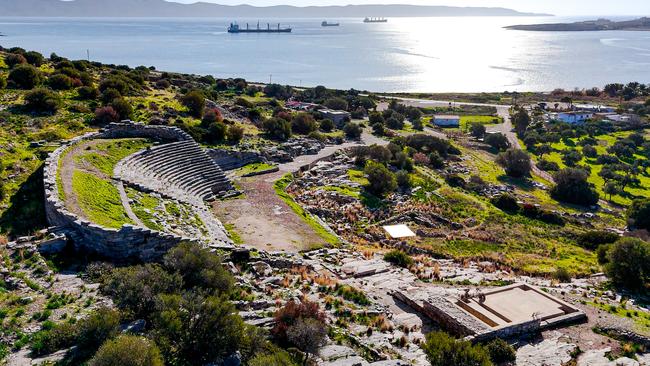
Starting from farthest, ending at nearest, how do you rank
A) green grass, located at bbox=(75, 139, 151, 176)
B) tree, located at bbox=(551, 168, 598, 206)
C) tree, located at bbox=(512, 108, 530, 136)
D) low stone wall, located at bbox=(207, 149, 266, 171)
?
1. tree, located at bbox=(512, 108, 530, 136)
2. tree, located at bbox=(551, 168, 598, 206)
3. low stone wall, located at bbox=(207, 149, 266, 171)
4. green grass, located at bbox=(75, 139, 151, 176)

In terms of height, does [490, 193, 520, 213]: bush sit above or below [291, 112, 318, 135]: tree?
below

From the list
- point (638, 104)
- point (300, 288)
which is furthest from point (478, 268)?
point (638, 104)

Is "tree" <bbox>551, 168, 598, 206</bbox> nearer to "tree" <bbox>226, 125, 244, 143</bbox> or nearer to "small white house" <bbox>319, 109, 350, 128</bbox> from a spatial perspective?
"small white house" <bbox>319, 109, 350, 128</bbox>

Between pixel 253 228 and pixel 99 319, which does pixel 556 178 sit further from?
pixel 99 319

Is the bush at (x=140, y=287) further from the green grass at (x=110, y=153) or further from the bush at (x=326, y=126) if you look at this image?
the bush at (x=326, y=126)

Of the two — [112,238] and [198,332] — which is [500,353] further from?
[112,238]

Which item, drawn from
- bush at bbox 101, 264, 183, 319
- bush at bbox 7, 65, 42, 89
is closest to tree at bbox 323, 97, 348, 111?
bush at bbox 7, 65, 42, 89

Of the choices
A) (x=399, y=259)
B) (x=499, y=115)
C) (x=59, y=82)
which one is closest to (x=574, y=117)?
(x=499, y=115)
